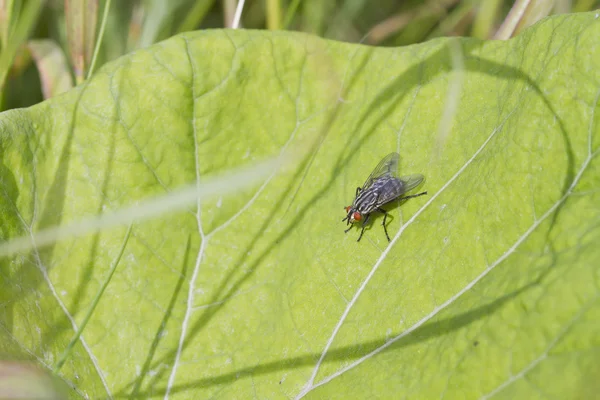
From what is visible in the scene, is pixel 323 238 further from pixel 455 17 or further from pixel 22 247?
pixel 455 17

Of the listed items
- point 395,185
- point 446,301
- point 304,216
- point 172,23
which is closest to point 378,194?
point 395,185

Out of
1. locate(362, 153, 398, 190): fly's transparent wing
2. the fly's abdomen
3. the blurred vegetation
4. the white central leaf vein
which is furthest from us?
the blurred vegetation

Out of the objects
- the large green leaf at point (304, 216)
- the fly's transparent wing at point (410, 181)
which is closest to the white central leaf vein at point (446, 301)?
the large green leaf at point (304, 216)

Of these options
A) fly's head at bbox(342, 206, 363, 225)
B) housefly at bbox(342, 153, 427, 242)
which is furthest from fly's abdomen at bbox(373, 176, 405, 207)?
fly's head at bbox(342, 206, 363, 225)

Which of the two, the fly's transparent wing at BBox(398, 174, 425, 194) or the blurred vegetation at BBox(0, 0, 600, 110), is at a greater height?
the blurred vegetation at BBox(0, 0, 600, 110)

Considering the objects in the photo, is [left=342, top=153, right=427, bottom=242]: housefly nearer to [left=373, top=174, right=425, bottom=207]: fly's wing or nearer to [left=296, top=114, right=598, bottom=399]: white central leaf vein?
[left=373, top=174, right=425, bottom=207]: fly's wing
